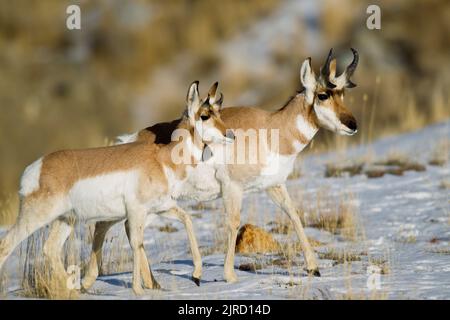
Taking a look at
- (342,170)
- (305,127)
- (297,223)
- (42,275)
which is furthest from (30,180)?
(342,170)

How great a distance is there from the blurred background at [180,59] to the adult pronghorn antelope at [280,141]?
12297 mm

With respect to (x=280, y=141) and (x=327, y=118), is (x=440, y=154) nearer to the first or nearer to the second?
(x=327, y=118)

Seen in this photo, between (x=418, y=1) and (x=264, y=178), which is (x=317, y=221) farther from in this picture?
(x=418, y=1)

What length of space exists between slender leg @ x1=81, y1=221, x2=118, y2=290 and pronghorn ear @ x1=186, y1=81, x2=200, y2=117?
1.67 m

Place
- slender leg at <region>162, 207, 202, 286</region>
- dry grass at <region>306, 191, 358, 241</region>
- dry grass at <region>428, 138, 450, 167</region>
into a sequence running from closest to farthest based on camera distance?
slender leg at <region>162, 207, 202, 286</region> < dry grass at <region>306, 191, 358, 241</region> < dry grass at <region>428, 138, 450, 167</region>

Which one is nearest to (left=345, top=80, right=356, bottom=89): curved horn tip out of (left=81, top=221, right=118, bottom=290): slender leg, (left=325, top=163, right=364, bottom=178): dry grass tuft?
(left=81, top=221, right=118, bottom=290): slender leg

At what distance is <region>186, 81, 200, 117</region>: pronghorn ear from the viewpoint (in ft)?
31.0

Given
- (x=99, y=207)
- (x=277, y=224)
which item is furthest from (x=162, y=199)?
(x=277, y=224)

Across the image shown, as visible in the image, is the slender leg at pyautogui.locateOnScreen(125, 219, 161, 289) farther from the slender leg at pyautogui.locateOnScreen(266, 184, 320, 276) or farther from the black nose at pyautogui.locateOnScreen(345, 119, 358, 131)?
the black nose at pyautogui.locateOnScreen(345, 119, 358, 131)

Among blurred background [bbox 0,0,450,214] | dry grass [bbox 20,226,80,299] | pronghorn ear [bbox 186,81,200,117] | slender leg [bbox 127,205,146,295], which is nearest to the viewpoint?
dry grass [bbox 20,226,80,299]

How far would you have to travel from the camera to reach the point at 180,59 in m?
34.9

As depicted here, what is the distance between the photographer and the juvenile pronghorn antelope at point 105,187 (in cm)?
922

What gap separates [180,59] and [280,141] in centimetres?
2495

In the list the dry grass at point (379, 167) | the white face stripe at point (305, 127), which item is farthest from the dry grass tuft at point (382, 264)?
the dry grass at point (379, 167)
